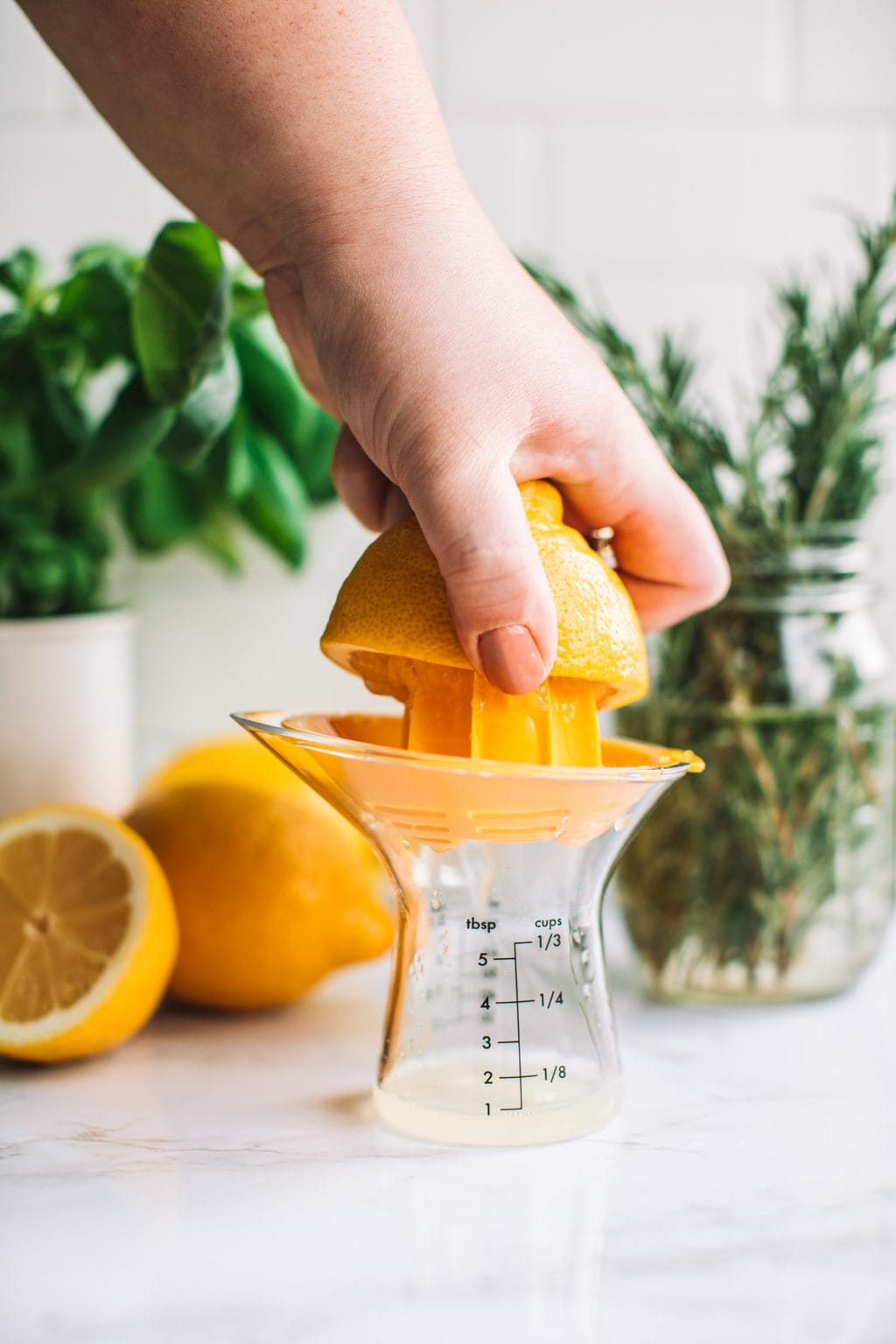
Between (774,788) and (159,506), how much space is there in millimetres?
427

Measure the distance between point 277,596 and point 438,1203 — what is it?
55 centimetres

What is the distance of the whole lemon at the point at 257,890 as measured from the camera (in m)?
0.62

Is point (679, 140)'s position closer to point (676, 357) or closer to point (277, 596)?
point (676, 357)

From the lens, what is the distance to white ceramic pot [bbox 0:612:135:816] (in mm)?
710

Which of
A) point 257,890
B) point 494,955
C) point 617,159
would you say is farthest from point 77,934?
point 617,159

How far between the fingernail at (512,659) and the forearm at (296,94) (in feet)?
0.47

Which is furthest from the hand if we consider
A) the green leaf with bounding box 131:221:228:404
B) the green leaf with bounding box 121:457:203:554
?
the green leaf with bounding box 121:457:203:554

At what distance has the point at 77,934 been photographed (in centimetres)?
59

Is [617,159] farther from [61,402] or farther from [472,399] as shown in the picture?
[472,399]

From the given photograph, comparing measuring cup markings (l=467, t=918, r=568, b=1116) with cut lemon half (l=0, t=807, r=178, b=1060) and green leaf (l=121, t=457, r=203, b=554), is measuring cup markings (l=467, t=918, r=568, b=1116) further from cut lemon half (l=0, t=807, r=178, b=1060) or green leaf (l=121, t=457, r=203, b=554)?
green leaf (l=121, t=457, r=203, b=554)

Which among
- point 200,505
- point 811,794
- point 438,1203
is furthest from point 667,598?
point 200,505

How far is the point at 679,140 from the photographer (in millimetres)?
894

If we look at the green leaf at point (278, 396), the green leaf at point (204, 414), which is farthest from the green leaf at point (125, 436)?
the green leaf at point (278, 396)

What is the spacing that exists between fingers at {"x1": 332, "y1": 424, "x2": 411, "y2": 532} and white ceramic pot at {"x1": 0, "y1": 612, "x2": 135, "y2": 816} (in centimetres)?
24
